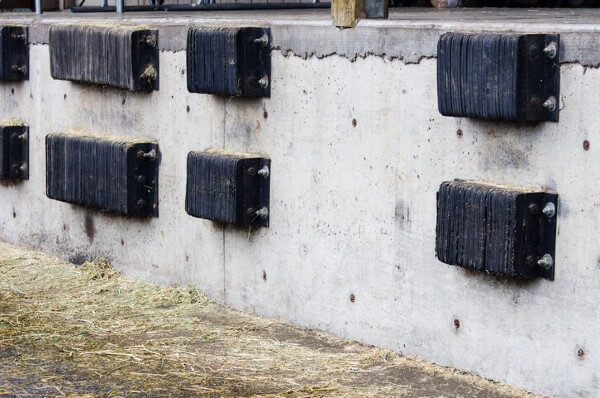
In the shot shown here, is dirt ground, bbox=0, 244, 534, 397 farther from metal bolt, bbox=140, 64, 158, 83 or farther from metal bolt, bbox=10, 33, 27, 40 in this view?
metal bolt, bbox=10, 33, 27, 40

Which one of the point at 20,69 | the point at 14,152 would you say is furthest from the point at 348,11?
the point at 14,152

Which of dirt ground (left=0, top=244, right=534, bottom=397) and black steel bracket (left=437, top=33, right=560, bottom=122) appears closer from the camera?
black steel bracket (left=437, top=33, right=560, bottom=122)

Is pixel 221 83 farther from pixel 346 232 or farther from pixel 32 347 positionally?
pixel 32 347

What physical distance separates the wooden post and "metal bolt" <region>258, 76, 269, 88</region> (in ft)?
2.17

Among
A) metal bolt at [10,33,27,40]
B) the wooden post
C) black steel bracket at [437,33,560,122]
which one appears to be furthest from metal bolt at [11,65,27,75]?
black steel bracket at [437,33,560,122]

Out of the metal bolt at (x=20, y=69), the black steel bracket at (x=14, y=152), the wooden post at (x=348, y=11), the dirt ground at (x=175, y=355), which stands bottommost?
the dirt ground at (x=175, y=355)

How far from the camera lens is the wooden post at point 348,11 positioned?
21.5 ft

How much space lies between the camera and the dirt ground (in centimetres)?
581

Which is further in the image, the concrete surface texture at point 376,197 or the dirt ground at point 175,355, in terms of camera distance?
the dirt ground at point 175,355

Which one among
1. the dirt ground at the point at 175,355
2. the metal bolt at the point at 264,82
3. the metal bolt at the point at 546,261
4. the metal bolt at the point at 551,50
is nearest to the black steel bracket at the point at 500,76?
the metal bolt at the point at 551,50

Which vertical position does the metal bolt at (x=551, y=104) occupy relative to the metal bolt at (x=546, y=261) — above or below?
above

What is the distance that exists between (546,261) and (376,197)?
48.0 inches

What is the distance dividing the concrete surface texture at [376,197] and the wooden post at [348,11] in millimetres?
75

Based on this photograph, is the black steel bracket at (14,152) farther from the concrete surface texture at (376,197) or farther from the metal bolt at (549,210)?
the metal bolt at (549,210)
